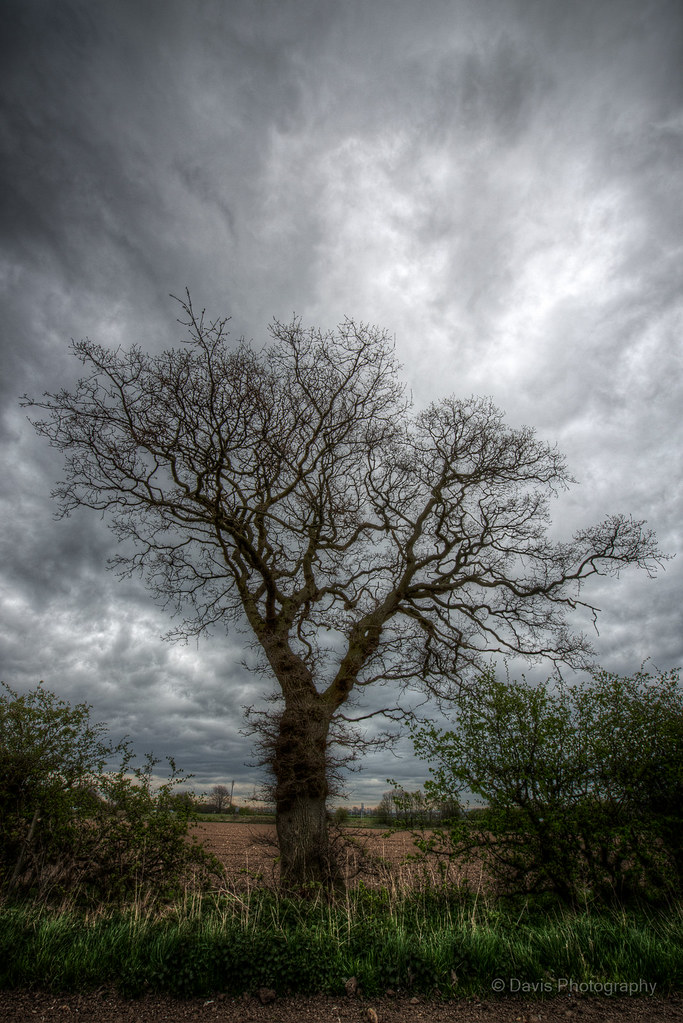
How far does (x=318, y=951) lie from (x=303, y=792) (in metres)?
3.89

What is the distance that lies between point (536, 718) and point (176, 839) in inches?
206

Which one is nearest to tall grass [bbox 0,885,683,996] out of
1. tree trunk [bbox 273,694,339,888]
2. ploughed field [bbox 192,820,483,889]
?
ploughed field [bbox 192,820,483,889]

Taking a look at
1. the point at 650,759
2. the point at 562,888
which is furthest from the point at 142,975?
the point at 650,759

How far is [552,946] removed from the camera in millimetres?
4809

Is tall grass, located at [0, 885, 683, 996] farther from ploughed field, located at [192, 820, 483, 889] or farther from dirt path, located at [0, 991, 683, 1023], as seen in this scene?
ploughed field, located at [192, 820, 483, 889]

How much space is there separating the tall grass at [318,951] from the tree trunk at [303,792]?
2.32 metres

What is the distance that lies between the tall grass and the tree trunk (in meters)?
2.32

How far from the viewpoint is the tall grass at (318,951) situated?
4367mm

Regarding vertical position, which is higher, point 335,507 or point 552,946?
point 335,507

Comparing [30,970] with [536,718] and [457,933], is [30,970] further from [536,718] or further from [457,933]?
[536,718]

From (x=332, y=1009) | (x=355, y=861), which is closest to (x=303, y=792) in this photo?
(x=355, y=861)

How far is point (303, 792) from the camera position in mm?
8453

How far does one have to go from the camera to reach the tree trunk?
25.6ft

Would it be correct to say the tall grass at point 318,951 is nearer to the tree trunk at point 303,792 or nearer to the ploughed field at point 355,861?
the ploughed field at point 355,861
